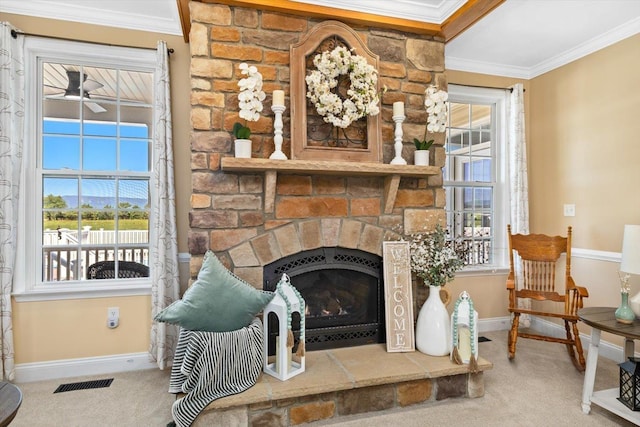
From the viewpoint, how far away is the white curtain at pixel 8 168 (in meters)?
2.54

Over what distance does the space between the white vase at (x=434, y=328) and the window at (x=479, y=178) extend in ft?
4.58

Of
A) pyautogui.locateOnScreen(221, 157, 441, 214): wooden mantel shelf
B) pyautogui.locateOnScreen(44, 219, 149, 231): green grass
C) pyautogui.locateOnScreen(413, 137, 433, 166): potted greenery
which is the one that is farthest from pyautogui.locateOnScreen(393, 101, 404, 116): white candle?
pyautogui.locateOnScreen(44, 219, 149, 231): green grass

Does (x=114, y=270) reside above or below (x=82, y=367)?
above

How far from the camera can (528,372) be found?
9.11 feet

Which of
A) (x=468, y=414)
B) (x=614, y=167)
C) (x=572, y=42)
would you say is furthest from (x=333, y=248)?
(x=572, y=42)

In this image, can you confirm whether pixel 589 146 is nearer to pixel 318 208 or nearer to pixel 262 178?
pixel 318 208

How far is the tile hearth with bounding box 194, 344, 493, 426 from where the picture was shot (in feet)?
6.55

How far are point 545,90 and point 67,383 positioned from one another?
192 inches

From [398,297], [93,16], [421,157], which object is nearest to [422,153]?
[421,157]

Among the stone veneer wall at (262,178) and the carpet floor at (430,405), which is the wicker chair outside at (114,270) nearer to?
the carpet floor at (430,405)

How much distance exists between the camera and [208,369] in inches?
76.7

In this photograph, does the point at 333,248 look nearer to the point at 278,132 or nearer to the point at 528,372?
the point at 278,132

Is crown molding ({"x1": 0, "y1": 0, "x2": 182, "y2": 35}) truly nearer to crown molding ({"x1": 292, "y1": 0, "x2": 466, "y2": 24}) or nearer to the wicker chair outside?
crown molding ({"x1": 292, "y1": 0, "x2": 466, "y2": 24})

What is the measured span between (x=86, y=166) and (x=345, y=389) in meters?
2.55
